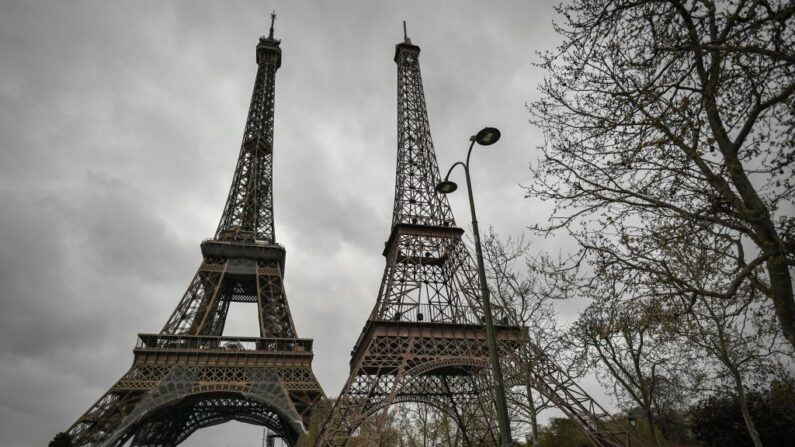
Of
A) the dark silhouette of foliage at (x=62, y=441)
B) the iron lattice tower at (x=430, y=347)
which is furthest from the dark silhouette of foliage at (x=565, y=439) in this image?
the dark silhouette of foliage at (x=62, y=441)

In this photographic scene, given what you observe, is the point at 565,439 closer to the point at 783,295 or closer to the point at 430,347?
the point at 430,347

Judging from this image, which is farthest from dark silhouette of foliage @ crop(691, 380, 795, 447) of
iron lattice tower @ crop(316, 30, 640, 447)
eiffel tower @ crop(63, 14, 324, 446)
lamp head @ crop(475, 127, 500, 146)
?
eiffel tower @ crop(63, 14, 324, 446)

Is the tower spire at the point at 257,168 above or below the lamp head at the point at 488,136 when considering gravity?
above

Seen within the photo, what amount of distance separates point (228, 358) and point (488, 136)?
29.8 meters

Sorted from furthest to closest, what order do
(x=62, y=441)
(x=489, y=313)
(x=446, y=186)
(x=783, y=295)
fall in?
(x=62, y=441)
(x=446, y=186)
(x=489, y=313)
(x=783, y=295)

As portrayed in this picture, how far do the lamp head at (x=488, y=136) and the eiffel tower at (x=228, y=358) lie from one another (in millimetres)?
25713

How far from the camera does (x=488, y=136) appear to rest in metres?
10.4

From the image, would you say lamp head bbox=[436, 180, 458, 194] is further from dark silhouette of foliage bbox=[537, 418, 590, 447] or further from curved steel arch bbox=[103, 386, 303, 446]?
curved steel arch bbox=[103, 386, 303, 446]

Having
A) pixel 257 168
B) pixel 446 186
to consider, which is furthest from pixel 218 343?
pixel 446 186

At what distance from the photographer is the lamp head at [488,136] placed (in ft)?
33.8

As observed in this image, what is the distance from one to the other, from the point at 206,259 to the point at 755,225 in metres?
41.2

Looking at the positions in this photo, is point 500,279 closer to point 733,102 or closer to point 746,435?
point 733,102

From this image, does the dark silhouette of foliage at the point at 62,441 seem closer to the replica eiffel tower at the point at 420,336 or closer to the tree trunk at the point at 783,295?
the replica eiffel tower at the point at 420,336

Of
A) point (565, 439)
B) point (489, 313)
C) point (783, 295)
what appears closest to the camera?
point (783, 295)
